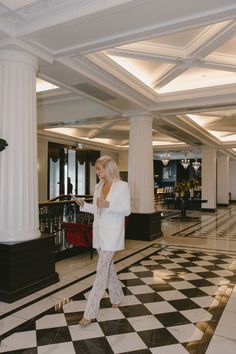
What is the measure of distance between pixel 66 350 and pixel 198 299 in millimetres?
1878

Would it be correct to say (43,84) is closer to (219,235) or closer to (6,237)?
(6,237)

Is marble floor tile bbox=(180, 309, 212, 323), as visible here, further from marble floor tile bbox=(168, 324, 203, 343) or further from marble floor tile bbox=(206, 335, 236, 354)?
marble floor tile bbox=(206, 335, 236, 354)

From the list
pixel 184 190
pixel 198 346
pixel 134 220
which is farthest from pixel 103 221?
pixel 184 190

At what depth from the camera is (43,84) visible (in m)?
7.25

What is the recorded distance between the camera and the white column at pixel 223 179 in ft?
60.9

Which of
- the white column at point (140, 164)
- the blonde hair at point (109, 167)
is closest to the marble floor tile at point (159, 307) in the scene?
the blonde hair at point (109, 167)

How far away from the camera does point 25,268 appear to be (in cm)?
401

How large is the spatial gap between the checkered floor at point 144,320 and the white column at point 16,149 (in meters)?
1.17

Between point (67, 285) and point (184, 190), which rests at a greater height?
point (184, 190)

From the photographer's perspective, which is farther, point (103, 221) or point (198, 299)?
point (198, 299)

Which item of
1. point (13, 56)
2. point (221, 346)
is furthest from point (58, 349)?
point (13, 56)

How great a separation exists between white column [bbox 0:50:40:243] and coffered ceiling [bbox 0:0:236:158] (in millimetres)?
309

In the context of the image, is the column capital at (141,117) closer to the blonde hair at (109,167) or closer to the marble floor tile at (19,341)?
the blonde hair at (109,167)

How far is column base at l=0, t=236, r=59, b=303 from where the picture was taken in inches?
150
